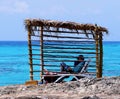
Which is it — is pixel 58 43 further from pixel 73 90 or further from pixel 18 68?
pixel 18 68

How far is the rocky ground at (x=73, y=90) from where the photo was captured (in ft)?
38.7

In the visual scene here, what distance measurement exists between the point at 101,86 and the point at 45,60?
3317 millimetres

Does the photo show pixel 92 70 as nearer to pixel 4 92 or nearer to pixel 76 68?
pixel 76 68

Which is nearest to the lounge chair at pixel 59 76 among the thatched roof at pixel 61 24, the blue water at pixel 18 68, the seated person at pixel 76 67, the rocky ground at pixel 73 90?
the seated person at pixel 76 67

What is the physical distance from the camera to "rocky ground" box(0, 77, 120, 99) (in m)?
Answer: 11.8

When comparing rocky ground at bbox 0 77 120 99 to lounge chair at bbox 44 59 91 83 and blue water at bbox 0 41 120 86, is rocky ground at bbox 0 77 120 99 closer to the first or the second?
lounge chair at bbox 44 59 91 83

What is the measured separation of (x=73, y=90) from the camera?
1238cm

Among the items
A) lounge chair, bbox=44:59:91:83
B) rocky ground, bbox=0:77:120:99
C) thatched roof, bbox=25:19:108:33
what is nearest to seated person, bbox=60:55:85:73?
lounge chair, bbox=44:59:91:83

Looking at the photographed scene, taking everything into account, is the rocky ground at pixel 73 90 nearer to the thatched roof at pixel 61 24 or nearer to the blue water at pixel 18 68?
the thatched roof at pixel 61 24

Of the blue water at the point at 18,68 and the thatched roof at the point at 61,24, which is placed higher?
the thatched roof at the point at 61,24

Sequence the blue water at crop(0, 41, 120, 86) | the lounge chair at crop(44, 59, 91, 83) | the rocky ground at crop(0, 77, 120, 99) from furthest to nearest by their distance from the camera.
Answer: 1. the blue water at crop(0, 41, 120, 86)
2. the lounge chair at crop(44, 59, 91, 83)
3. the rocky ground at crop(0, 77, 120, 99)

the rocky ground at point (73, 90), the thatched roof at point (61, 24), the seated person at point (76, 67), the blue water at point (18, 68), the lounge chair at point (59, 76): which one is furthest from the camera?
the blue water at point (18, 68)

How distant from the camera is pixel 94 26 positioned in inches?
606

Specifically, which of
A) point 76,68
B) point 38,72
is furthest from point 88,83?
point 38,72
